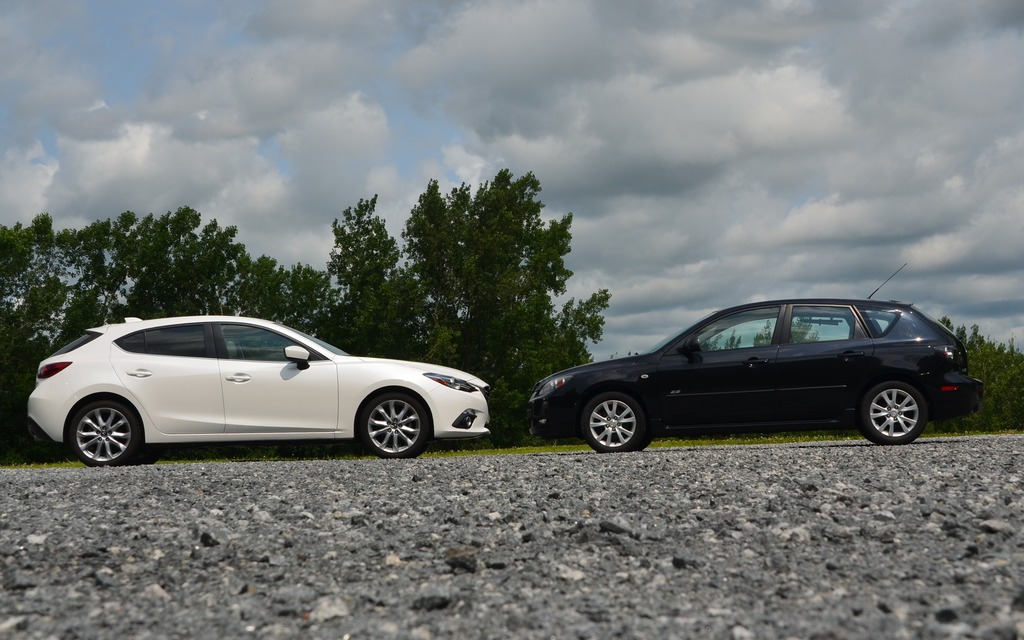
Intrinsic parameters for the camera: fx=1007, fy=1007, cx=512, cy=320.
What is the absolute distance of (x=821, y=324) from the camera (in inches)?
427

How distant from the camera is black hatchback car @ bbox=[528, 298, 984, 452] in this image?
34.5ft

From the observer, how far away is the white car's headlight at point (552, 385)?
11.0 m

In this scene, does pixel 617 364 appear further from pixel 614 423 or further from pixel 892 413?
pixel 892 413

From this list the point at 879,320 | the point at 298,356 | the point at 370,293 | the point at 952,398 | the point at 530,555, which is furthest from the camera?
the point at 370,293

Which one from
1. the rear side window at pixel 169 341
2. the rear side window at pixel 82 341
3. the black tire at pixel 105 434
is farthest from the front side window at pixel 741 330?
the rear side window at pixel 82 341

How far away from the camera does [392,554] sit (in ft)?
16.7

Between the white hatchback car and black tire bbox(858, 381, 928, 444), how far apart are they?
13.2ft

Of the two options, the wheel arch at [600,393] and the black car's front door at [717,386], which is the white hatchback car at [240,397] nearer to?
the wheel arch at [600,393]

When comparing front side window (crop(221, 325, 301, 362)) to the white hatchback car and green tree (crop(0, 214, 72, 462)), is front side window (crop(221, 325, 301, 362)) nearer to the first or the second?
the white hatchback car

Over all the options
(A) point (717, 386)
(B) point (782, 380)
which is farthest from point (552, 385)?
(B) point (782, 380)

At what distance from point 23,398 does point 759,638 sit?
4520cm

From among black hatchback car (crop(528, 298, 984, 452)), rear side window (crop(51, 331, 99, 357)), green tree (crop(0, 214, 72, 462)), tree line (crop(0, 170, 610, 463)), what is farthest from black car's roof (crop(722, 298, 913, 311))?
green tree (crop(0, 214, 72, 462))

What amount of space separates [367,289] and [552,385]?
33044mm

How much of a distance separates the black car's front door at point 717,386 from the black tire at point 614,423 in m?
0.31
